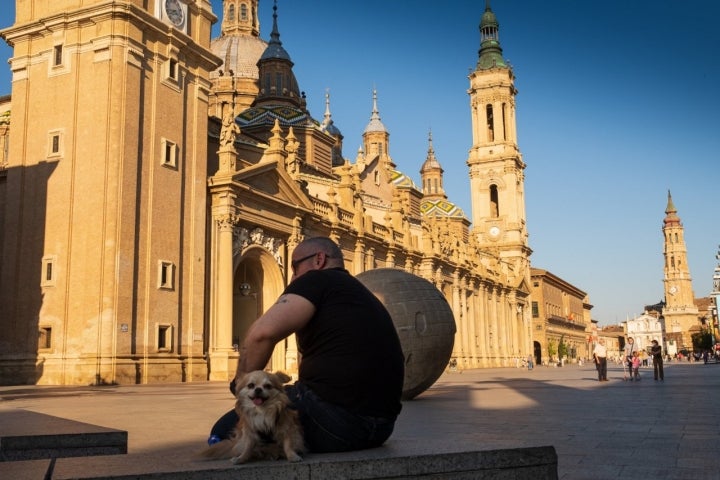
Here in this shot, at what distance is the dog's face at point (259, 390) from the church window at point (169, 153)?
84.1 feet

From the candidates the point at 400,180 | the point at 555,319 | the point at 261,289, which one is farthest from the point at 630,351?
the point at 555,319

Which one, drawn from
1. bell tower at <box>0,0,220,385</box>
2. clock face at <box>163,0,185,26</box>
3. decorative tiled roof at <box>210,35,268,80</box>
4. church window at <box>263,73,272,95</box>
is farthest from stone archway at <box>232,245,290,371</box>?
decorative tiled roof at <box>210,35,268,80</box>

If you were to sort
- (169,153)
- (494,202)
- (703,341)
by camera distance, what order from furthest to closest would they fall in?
(703,341) < (494,202) < (169,153)

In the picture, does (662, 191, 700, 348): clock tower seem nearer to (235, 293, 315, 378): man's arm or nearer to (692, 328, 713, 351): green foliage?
(692, 328, 713, 351): green foliage

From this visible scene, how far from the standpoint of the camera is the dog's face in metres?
4.01

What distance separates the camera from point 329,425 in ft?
14.4

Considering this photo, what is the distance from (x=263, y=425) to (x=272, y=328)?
0.58m

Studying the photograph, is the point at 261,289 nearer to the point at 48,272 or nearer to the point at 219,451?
the point at 48,272

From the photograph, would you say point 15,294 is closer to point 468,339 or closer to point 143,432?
point 143,432

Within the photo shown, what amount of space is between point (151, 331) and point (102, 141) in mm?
7105

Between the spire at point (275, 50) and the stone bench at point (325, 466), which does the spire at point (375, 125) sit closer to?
the spire at point (275, 50)

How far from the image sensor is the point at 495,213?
88.1m

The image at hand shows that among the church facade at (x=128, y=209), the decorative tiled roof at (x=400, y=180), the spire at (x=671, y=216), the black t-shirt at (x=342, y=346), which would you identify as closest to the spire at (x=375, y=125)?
the decorative tiled roof at (x=400, y=180)

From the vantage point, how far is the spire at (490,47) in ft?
285
